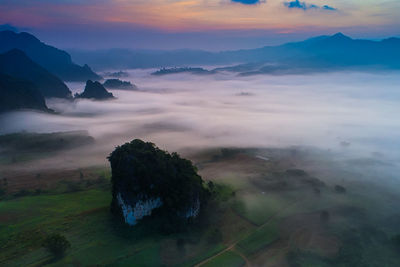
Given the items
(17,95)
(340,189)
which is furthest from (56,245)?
(17,95)

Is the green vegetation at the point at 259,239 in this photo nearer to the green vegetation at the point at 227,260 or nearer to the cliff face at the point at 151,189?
the green vegetation at the point at 227,260

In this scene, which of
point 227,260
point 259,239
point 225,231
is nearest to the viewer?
point 227,260

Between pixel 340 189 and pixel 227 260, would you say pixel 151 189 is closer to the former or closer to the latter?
pixel 227 260

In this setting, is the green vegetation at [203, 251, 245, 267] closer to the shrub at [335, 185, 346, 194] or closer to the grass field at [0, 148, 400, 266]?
the grass field at [0, 148, 400, 266]

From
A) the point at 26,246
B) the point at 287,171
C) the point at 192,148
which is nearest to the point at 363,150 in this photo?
the point at 287,171

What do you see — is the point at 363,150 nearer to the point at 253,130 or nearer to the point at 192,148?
the point at 253,130

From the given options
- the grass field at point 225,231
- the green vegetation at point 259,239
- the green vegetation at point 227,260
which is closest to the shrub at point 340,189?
the grass field at point 225,231

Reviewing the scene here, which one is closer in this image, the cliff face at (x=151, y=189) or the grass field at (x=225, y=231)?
the grass field at (x=225, y=231)
